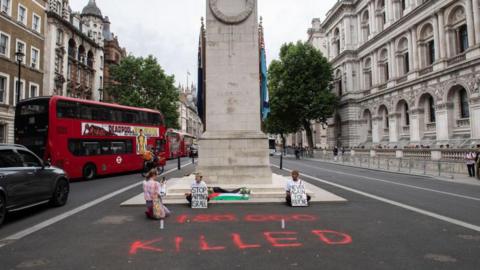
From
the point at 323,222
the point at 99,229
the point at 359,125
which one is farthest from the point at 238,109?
the point at 359,125

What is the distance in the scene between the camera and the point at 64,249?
530 cm

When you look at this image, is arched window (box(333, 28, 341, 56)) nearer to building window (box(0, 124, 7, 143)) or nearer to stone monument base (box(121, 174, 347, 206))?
building window (box(0, 124, 7, 143))

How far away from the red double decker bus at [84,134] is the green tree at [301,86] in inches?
1031

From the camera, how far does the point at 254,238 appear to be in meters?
5.85

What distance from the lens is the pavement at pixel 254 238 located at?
464 centimetres

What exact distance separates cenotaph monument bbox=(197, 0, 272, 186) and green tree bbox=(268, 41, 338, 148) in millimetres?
32820

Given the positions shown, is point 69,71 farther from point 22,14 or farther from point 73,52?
point 22,14

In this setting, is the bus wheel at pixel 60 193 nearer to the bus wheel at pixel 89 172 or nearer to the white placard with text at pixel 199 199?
the white placard with text at pixel 199 199

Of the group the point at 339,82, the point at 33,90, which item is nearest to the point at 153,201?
the point at 33,90

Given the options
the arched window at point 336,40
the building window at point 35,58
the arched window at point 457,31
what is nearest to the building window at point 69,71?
the building window at point 35,58

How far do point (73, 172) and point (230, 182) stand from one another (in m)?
9.84

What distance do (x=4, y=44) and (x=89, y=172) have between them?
60.4 ft

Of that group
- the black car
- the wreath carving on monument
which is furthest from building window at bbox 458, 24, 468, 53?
the black car

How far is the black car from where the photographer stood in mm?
7109
